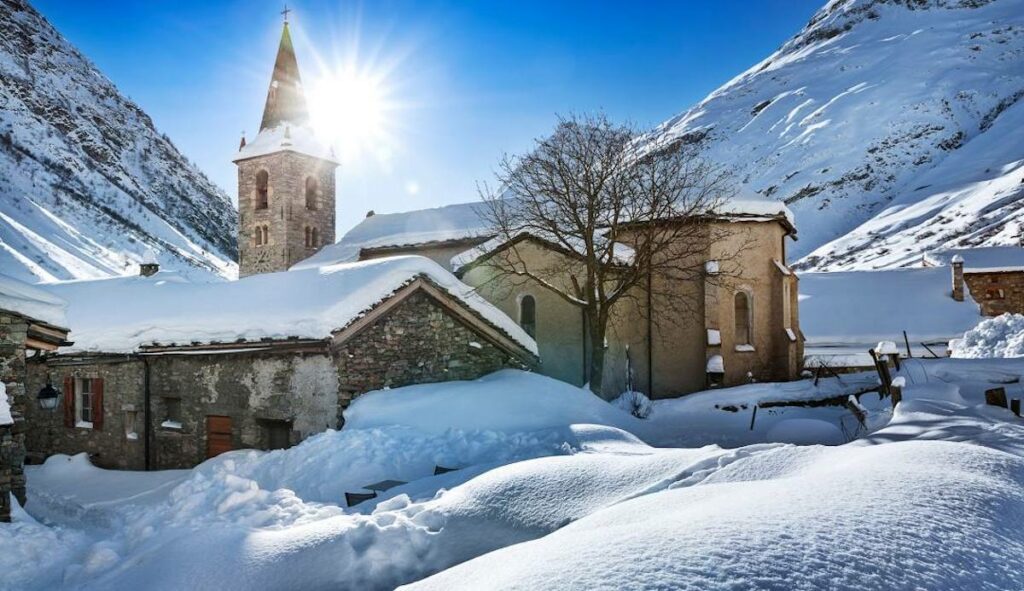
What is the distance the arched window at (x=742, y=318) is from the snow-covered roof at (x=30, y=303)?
19.1 meters

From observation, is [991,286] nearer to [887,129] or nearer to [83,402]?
[83,402]

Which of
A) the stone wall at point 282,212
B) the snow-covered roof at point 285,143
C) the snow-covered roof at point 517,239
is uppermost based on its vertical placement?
the snow-covered roof at point 285,143

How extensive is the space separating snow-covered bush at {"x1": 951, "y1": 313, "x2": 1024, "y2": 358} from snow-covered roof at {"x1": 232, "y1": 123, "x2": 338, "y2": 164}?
27478 mm

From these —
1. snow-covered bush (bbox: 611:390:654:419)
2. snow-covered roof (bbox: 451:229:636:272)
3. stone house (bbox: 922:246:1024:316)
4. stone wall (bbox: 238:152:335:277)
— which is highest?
stone wall (bbox: 238:152:335:277)

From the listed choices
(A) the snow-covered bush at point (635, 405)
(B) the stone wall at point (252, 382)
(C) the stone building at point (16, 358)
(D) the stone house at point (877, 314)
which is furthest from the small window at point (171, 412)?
(D) the stone house at point (877, 314)

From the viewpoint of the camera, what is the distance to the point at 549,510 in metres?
6.36

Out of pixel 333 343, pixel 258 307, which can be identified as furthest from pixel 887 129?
pixel 333 343

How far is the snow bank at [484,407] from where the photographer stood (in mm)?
12891

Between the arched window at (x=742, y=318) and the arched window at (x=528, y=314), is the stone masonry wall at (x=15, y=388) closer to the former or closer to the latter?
the arched window at (x=528, y=314)

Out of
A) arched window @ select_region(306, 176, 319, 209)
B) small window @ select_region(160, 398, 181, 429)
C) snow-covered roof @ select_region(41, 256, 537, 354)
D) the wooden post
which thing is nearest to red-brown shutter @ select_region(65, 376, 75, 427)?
snow-covered roof @ select_region(41, 256, 537, 354)

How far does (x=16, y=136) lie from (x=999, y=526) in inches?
3352

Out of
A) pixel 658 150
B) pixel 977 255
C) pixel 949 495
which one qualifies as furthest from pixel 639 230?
pixel 977 255

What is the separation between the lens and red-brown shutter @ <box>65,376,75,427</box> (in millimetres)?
15938

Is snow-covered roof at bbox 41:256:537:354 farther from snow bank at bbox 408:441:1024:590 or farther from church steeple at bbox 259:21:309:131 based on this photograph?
church steeple at bbox 259:21:309:131
